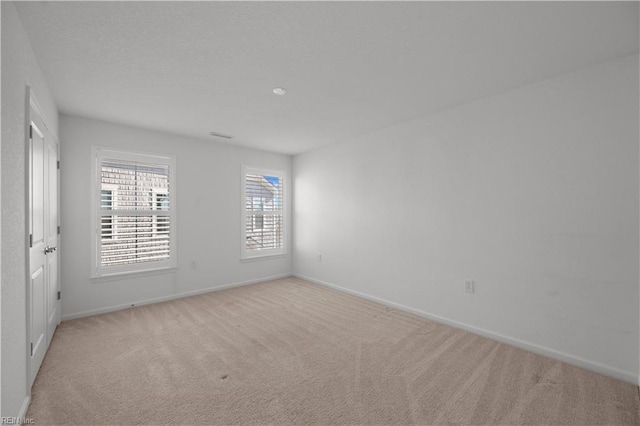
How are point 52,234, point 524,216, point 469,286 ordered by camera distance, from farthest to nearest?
1. point 469,286
2. point 52,234
3. point 524,216

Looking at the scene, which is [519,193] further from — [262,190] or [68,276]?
[68,276]

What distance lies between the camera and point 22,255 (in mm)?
1854

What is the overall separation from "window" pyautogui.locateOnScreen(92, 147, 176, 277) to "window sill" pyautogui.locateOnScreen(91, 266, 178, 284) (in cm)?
3

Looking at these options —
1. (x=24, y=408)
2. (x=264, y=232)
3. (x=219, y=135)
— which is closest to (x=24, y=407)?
(x=24, y=408)

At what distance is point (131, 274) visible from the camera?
3.89m

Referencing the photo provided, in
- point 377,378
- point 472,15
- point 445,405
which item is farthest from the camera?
point 377,378

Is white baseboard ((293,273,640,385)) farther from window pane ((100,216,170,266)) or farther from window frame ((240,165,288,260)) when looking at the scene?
window pane ((100,216,170,266))

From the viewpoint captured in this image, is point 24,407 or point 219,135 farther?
point 219,135

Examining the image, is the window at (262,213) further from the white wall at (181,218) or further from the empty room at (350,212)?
the empty room at (350,212)

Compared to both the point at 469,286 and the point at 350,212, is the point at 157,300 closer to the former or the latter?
the point at 350,212

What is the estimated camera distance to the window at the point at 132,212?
12.0 feet

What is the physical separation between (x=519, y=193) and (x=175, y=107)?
371 centimetres

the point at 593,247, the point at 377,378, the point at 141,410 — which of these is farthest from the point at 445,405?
the point at 141,410

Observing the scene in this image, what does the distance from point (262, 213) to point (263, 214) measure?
31 millimetres
